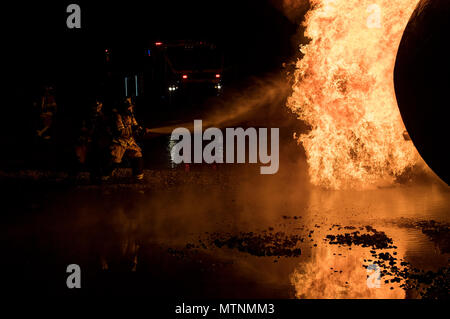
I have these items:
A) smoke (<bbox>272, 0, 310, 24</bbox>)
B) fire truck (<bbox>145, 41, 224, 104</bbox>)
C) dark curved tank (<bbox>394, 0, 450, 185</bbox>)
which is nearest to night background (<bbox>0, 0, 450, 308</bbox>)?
dark curved tank (<bbox>394, 0, 450, 185</bbox>)

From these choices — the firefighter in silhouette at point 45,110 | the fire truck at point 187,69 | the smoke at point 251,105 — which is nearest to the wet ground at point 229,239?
the firefighter in silhouette at point 45,110

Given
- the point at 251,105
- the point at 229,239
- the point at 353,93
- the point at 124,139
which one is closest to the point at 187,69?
the point at 251,105

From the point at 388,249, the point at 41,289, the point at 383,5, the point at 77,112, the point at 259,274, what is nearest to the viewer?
the point at 41,289

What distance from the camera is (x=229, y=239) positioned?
22.1ft

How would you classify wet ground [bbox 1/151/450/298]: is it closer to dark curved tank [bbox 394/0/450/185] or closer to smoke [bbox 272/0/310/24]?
dark curved tank [bbox 394/0/450/185]

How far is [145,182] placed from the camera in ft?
35.4

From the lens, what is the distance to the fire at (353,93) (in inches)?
360

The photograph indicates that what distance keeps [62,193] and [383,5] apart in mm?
6747

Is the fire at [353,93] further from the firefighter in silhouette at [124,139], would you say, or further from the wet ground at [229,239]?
the firefighter in silhouette at [124,139]

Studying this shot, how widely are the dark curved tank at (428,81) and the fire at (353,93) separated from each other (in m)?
2.42

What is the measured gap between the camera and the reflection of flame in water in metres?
4.97

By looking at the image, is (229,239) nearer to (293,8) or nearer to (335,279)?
(335,279)

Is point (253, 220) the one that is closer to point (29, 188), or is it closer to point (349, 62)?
point (349, 62)
